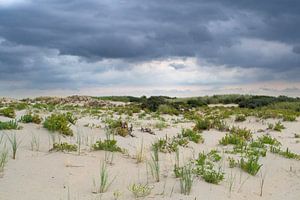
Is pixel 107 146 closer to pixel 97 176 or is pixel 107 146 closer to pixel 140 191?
pixel 97 176

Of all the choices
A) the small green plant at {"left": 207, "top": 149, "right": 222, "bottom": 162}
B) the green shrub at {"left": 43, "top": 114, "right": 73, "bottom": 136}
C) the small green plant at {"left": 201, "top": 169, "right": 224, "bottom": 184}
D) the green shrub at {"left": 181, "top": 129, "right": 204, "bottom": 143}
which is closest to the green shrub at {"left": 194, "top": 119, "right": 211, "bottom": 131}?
the green shrub at {"left": 181, "top": 129, "right": 204, "bottom": 143}

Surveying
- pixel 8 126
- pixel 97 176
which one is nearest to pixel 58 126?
pixel 8 126

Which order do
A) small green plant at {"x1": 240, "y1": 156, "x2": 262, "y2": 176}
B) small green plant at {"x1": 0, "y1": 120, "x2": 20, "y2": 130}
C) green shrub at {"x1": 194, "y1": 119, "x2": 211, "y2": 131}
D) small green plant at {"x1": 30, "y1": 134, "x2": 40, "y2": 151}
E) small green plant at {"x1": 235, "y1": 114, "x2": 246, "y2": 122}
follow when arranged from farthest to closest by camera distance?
small green plant at {"x1": 235, "y1": 114, "x2": 246, "y2": 122}, green shrub at {"x1": 194, "y1": 119, "x2": 211, "y2": 131}, small green plant at {"x1": 0, "y1": 120, "x2": 20, "y2": 130}, small green plant at {"x1": 30, "y1": 134, "x2": 40, "y2": 151}, small green plant at {"x1": 240, "y1": 156, "x2": 262, "y2": 176}

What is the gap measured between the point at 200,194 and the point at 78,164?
103 inches

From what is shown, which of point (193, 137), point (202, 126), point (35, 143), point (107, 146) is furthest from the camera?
point (202, 126)

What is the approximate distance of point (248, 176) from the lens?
867 centimetres

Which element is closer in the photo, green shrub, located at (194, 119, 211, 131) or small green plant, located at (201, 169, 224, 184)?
small green plant, located at (201, 169, 224, 184)

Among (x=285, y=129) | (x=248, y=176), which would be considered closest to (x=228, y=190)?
(x=248, y=176)

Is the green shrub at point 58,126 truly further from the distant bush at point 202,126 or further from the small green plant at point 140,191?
the distant bush at point 202,126

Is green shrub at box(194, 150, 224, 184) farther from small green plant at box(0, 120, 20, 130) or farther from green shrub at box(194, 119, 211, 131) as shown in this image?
green shrub at box(194, 119, 211, 131)

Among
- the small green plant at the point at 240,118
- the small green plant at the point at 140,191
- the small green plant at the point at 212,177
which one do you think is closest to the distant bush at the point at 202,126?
the small green plant at the point at 240,118

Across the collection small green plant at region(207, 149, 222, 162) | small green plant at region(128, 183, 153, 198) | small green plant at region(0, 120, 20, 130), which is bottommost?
small green plant at region(128, 183, 153, 198)

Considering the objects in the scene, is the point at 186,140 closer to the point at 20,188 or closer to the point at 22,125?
the point at 22,125

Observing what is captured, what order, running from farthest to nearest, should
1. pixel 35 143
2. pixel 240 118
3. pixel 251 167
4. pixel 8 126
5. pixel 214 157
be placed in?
pixel 240 118 < pixel 8 126 < pixel 214 157 < pixel 35 143 < pixel 251 167
